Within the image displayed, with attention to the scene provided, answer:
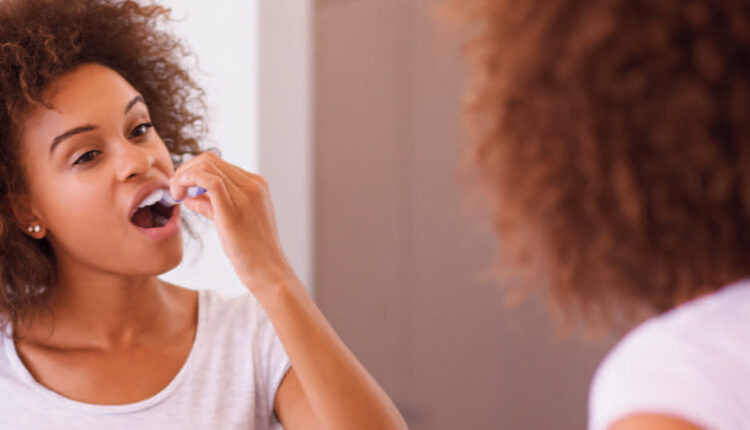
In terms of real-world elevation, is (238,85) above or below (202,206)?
above

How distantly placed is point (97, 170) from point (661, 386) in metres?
0.83

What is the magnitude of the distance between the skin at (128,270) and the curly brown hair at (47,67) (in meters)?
0.02

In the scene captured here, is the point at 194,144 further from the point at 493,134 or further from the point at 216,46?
the point at 493,134

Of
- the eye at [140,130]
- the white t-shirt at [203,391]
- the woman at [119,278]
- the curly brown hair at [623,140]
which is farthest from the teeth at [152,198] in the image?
the curly brown hair at [623,140]

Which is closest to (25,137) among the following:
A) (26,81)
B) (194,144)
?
(26,81)

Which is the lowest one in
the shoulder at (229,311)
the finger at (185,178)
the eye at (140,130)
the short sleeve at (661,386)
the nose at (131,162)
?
the shoulder at (229,311)

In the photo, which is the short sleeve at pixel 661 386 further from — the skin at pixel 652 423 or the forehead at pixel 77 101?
the forehead at pixel 77 101

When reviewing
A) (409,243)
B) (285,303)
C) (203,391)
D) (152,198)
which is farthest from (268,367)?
(409,243)

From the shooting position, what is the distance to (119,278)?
3.70ft

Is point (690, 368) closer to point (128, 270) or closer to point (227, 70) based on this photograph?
point (128, 270)

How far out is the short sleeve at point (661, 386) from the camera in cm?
38

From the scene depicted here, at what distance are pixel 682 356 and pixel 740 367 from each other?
0.03m

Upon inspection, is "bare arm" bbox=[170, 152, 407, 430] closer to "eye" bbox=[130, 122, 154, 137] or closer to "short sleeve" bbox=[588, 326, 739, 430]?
"eye" bbox=[130, 122, 154, 137]

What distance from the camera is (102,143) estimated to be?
103 centimetres
